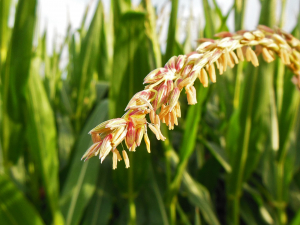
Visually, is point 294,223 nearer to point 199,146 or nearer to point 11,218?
point 199,146

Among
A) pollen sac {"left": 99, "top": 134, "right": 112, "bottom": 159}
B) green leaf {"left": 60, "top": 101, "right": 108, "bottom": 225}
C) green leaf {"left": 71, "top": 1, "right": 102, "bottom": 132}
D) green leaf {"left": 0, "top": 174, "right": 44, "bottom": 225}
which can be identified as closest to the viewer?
pollen sac {"left": 99, "top": 134, "right": 112, "bottom": 159}

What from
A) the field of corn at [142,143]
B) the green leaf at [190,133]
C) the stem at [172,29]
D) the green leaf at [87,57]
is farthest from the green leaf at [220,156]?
the green leaf at [87,57]

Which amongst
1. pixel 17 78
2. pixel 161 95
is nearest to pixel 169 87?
pixel 161 95

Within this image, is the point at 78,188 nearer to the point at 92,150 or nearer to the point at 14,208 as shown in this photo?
the point at 14,208

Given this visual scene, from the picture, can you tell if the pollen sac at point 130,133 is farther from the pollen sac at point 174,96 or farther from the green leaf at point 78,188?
the green leaf at point 78,188

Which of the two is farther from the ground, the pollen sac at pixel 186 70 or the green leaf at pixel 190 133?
the pollen sac at pixel 186 70

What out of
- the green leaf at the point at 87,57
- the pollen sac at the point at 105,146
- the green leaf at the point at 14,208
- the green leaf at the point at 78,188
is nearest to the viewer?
the pollen sac at the point at 105,146

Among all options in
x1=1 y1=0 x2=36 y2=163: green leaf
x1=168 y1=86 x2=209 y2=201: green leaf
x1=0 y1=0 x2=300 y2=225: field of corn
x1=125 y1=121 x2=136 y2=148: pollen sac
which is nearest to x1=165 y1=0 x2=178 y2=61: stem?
x1=0 y1=0 x2=300 y2=225: field of corn

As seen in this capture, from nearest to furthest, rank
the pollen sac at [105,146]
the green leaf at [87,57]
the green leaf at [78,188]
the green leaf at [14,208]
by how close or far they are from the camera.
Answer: the pollen sac at [105,146]
the green leaf at [14,208]
the green leaf at [78,188]
the green leaf at [87,57]

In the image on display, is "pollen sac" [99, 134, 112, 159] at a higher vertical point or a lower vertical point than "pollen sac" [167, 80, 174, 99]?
lower

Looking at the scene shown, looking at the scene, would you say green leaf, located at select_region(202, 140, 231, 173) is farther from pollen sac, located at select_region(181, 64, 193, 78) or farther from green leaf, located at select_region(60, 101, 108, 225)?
pollen sac, located at select_region(181, 64, 193, 78)
